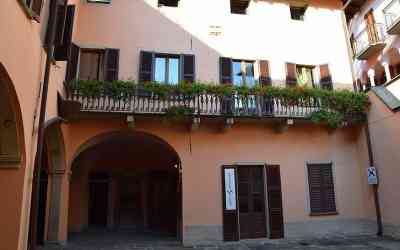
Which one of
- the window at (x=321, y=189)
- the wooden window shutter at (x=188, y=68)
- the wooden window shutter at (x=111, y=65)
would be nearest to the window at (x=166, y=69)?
the wooden window shutter at (x=188, y=68)

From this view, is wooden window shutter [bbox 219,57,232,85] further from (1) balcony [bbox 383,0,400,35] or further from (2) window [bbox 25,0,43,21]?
(2) window [bbox 25,0,43,21]

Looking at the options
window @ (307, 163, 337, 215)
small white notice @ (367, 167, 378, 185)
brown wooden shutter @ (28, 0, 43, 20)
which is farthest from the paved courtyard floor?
brown wooden shutter @ (28, 0, 43, 20)

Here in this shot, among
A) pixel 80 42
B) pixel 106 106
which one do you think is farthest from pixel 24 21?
pixel 80 42

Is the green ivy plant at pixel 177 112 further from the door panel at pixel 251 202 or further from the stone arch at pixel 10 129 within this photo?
the stone arch at pixel 10 129

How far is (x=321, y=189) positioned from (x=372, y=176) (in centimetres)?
170

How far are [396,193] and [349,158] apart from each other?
195 cm

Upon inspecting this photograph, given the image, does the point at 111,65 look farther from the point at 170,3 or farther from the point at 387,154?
the point at 387,154

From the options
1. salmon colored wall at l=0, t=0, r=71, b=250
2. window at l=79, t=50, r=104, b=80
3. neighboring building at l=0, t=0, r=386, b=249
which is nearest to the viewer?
salmon colored wall at l=0, t=0, r=71, b=250

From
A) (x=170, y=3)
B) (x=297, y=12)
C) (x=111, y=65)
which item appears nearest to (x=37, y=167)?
(x=111, y=65)

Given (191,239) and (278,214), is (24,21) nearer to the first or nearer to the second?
(191,239)

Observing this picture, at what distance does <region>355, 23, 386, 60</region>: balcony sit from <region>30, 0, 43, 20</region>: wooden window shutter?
11819 mm

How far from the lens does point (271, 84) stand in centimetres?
1205

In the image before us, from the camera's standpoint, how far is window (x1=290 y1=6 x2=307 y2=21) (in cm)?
1341

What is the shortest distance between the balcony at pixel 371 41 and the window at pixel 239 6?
508cm
